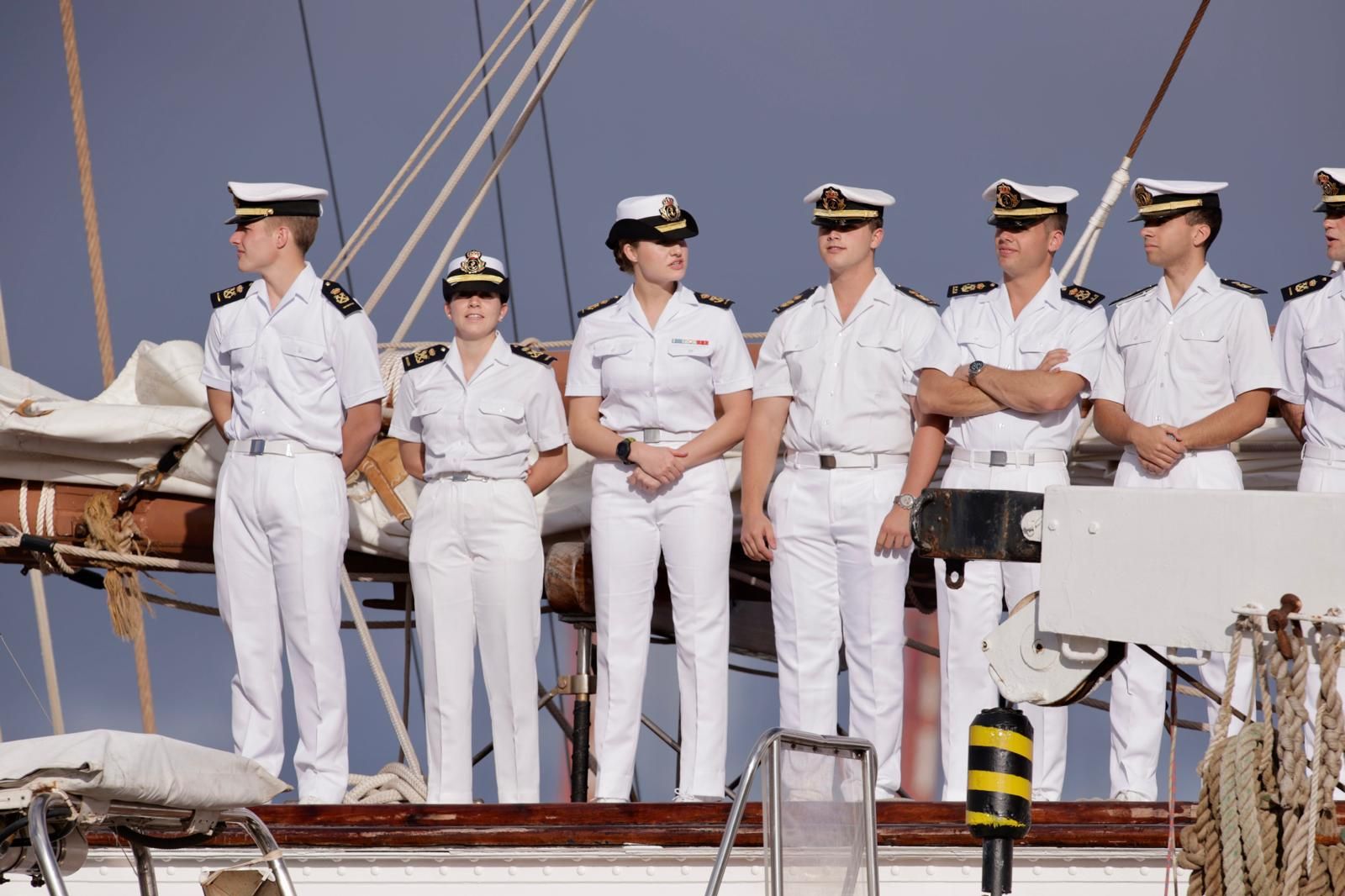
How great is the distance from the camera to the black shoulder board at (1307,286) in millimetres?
6172

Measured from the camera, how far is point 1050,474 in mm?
6043

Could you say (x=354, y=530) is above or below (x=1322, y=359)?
below

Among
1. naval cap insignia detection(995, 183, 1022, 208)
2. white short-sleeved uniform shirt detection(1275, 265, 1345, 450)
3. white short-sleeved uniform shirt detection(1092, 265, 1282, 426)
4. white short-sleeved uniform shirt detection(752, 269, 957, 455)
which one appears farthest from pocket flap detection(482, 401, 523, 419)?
white short-sleeved uniform shirt detection(1275, 265, 1345, 450)

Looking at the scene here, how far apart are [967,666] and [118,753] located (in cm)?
304

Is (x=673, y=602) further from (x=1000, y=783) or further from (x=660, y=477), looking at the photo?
(x=1000, y=783)

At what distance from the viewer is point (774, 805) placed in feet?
13.0

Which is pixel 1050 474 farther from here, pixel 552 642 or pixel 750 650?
pixel 552 642

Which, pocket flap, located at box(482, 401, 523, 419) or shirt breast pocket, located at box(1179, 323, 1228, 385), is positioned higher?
shirt breast pocket, located at box(1179, 323, 1228, 385)

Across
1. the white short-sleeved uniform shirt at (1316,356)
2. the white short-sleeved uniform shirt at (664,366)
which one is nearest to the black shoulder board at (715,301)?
the white short-sleeved uniform shirt at (664,366)

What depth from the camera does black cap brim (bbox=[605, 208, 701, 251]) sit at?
20.9ft

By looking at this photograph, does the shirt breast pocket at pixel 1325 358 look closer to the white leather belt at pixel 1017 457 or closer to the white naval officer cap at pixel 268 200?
the white leather belt at pixel 1017 457

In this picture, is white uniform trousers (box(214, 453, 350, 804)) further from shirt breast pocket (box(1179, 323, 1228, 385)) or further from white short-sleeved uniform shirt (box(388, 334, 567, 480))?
shirt breast pocket (box(1179, 323, 1228, 385))

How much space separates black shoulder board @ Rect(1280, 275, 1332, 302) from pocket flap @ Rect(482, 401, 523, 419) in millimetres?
2499

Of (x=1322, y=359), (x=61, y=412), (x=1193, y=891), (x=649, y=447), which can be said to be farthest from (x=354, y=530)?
(x=1193, y=891)
